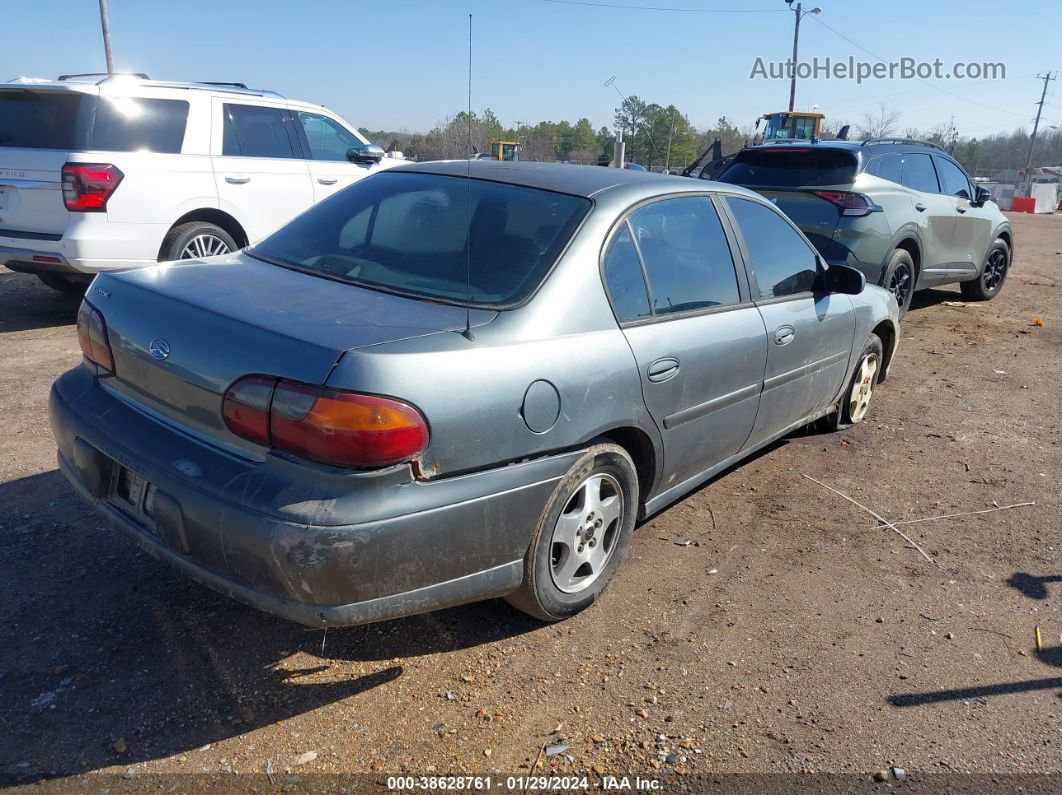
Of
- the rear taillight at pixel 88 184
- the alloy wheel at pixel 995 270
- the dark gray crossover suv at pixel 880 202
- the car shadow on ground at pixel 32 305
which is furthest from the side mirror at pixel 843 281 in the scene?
the alloy wheel at pixel 995 270

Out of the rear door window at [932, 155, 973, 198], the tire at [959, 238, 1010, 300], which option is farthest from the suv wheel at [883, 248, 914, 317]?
the tire at [959, 238, 1010, 300]

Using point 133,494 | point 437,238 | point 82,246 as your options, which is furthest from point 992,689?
point 82,246

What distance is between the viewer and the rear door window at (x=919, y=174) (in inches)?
337

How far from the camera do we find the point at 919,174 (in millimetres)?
8727

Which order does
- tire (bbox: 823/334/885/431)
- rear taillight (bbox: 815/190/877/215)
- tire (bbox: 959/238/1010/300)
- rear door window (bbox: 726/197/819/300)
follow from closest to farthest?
rear door window (bbox: 726/197/819/300) < tire (bbox: 823/334/885/431) < rear taillight (bbox: 815/190/877/215) < tire (bbox: 959/238/1010/300)

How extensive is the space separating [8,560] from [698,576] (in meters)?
2.85

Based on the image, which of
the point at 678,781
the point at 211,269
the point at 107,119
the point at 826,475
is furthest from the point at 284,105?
the point at 678,781

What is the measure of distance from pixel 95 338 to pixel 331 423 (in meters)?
1.25

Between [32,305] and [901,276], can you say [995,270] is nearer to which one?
[901,276]

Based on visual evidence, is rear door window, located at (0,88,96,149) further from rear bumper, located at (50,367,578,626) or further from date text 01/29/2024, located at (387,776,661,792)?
date text 01/29/2024, located at (387,776,661,792)

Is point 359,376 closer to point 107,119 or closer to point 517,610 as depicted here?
point 517,610

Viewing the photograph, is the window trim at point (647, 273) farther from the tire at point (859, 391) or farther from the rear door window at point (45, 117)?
the rear door window at point (45, 117)

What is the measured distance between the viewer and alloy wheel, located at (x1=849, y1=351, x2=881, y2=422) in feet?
17.9

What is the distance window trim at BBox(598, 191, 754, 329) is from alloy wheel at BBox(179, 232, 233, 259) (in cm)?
501
